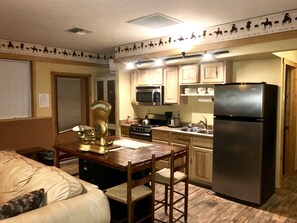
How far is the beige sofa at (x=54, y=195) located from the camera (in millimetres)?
1670

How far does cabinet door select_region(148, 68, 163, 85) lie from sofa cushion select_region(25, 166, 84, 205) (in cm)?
314

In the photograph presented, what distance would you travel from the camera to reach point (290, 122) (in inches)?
184

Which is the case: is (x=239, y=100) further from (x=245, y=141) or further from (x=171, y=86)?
(x=171, y=86)

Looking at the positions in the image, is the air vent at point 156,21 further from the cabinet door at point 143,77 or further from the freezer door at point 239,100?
the cabinet door at point 143,77

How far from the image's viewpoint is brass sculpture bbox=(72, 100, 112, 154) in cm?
295

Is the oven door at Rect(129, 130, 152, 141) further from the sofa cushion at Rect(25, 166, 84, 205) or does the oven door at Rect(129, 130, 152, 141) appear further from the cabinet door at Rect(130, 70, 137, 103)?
the sofa cushion at Rect(25, 166, 84, 205)

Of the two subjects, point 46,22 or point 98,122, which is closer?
point 98,122

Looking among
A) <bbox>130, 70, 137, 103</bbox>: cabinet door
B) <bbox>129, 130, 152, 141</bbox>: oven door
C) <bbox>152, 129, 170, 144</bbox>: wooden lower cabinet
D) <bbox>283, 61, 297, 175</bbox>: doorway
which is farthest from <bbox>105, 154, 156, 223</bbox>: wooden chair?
<bbox>283, 61, 297, 175</bbox>: doorway

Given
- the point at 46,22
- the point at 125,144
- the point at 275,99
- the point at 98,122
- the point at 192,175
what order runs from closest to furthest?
the point at 98,122 < the point at 125,144 < the point at 46,22 < the point at 275,99 < the point at 192,175

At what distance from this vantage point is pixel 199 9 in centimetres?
303

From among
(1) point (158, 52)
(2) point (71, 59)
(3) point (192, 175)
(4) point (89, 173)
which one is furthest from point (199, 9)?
(2) point (71, 59)

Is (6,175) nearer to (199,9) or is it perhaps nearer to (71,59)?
(199,9)

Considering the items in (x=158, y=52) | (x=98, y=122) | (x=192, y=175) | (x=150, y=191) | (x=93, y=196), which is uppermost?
(x=158, y=52)

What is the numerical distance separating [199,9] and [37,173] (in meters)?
2.50
